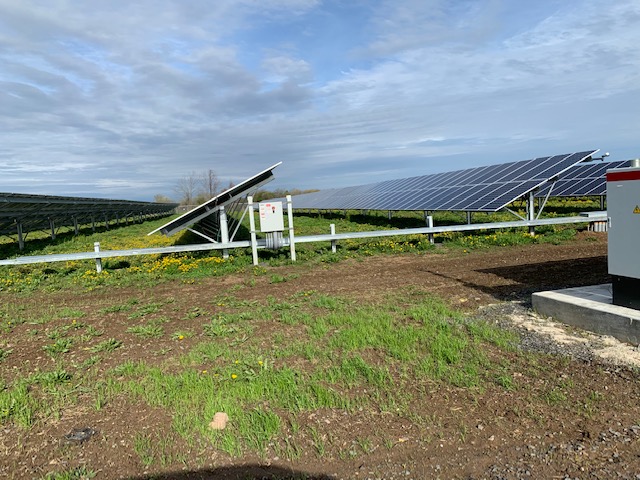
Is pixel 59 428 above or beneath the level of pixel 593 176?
beneath

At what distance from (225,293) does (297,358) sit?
4226 millimetres

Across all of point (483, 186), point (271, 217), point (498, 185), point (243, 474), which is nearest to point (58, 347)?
point (243, 474)

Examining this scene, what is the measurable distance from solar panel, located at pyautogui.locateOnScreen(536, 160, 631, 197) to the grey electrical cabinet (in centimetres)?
1637

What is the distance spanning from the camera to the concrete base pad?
4.79 meters

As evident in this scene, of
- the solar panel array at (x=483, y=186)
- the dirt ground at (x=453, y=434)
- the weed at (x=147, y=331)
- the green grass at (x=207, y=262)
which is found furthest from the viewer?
the solar panel array at (x=483, y=186)

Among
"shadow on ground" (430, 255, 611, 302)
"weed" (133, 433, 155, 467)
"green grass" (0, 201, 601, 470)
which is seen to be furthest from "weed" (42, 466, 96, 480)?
"shadow on ground" (430, 255, 611, 302)

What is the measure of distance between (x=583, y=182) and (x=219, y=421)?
78.7 feet

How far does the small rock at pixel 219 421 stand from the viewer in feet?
11.7

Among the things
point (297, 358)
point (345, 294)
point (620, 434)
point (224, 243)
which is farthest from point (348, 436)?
point (224, 243)

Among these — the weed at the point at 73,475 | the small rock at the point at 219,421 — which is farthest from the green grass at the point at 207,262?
the weed at the point at 73,475

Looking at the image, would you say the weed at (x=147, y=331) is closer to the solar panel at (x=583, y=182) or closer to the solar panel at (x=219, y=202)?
the solar panel at (x=219, y=202)

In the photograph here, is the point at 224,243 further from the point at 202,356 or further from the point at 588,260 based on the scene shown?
the point at 588,260

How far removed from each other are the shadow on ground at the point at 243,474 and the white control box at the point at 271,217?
921 cm

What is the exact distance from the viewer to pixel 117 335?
20.5ft
